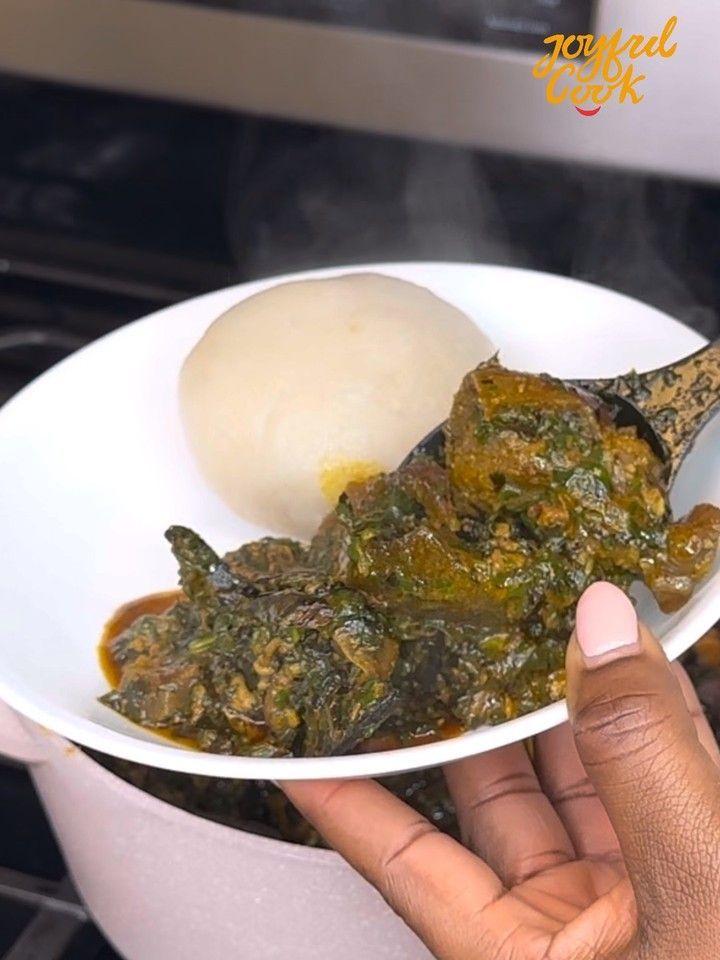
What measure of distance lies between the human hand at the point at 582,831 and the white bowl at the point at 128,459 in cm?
12

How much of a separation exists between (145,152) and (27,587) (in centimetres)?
48

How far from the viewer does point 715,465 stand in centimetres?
71

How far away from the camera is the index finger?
0.55 metres

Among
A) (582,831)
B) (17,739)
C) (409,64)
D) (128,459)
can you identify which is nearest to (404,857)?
(582,831)

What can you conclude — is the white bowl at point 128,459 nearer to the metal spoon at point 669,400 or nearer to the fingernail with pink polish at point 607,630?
the metal spoon at point 669,400

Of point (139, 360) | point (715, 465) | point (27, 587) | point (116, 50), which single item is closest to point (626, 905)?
point (715, 465)

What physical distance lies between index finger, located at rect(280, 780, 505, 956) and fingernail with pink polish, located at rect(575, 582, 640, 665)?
0.16m

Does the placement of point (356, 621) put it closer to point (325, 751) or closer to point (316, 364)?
point (325, 751)

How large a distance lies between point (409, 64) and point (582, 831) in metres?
0.55

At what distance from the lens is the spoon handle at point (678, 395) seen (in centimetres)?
68

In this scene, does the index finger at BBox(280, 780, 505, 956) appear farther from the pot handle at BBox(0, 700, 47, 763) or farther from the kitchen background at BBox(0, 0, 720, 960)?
the kitchen background at BBox(0, 0, 720, 960)

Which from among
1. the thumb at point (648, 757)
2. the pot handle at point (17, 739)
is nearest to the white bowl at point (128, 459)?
the pot handle at point (17, 739)

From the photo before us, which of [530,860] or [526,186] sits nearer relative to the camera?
[530,860]

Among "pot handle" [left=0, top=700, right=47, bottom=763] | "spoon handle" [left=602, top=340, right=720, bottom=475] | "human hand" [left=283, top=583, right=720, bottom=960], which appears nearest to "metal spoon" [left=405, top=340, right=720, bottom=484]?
"spoon handle" [left=602, top=340, right=720, bottom=475]
